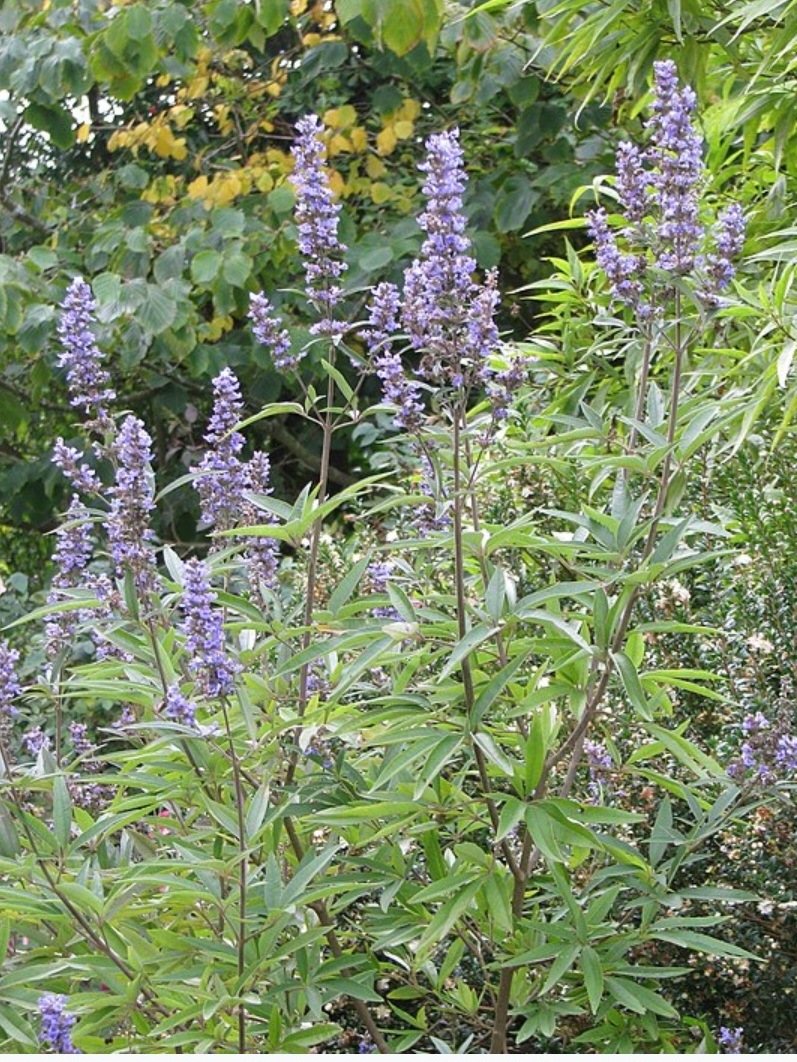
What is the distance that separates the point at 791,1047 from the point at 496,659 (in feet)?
2.78

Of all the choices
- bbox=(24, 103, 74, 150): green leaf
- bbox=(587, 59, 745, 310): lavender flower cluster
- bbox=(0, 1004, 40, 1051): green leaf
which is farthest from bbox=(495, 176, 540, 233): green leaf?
bbox=(0, 1004, 40, 1051): green leaf

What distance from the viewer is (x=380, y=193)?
6590 millimetres

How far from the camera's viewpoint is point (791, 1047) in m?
2.34

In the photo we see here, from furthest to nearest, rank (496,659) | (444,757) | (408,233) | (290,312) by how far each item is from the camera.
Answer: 1. (290,312)
2. (408,233)
3. (496,659)
4. (444,757)

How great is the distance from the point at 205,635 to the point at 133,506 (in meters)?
0.29

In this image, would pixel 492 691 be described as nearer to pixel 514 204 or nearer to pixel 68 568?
pixel 68 568

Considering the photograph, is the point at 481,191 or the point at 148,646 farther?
the point at 481,191

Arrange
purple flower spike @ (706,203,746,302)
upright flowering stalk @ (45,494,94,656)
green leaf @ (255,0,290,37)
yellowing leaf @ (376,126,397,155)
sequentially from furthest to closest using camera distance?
yellowing leaf @ (376,126,397,155)
green leaf @ (255,0,290,37)
upright flowering stalk @ (45,494,94,656)
purple flower spike @ (706,203,746,302)

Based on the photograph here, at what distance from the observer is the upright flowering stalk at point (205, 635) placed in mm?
1727

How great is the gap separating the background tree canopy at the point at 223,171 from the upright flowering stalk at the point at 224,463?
274 cm

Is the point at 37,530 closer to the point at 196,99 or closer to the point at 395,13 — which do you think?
the point at 196,99

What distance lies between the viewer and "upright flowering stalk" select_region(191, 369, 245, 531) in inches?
85.7

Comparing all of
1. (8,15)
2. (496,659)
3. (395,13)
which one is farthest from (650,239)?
(8,15)

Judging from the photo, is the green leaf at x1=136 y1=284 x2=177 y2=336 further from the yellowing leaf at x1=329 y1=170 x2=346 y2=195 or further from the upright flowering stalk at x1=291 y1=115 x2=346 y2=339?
the upright flowering stalk at x1=291 y1=115 x2=346 y2=339
